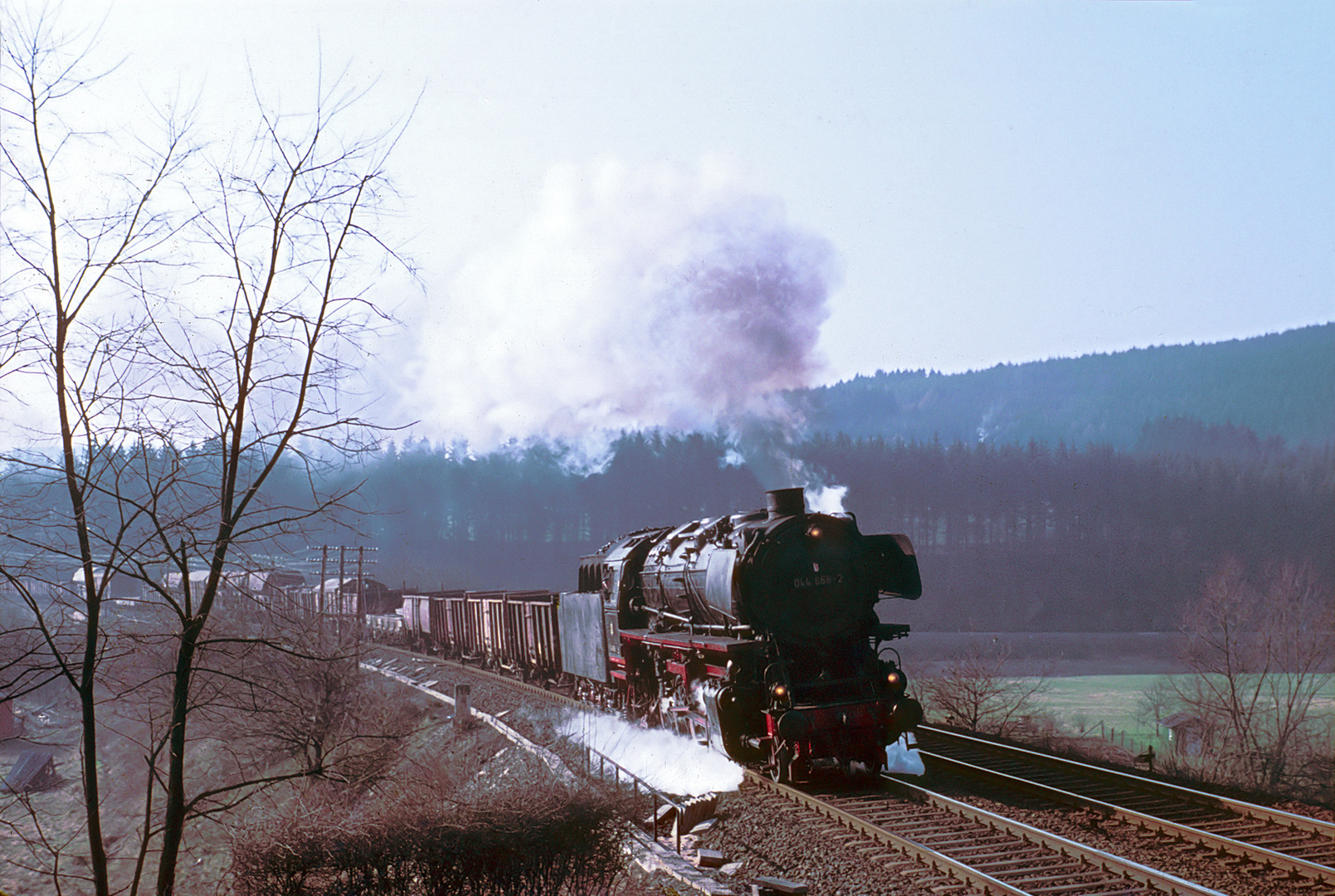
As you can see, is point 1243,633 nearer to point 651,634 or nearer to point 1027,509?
point 1027,509

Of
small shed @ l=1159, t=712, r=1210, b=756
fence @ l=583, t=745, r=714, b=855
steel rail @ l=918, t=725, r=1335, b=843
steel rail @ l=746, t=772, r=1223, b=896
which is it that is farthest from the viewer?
small shed @ l=1159, t=712, r=1210, b=756

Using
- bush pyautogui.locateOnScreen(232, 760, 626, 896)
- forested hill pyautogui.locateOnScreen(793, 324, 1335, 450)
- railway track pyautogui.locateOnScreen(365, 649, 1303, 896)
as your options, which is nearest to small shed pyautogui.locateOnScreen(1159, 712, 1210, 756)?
railway track pyautogui.locateOnScreen(365, 649, 1303, 896)

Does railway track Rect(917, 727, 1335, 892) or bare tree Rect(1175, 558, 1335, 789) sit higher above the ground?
railway track Rect(917, 727, 1335, 892)

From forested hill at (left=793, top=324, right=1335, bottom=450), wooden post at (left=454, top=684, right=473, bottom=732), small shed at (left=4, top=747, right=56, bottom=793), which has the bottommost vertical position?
small shed at (left=4, top=747, right=56, bottom=793)

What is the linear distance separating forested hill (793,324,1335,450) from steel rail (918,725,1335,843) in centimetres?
7839

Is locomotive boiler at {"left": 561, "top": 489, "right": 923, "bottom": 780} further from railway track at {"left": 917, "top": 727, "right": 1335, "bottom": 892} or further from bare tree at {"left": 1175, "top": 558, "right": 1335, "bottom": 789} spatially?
bare tree at {"left": 1175, "top": 558, "right": 1335, "bottom": 789}

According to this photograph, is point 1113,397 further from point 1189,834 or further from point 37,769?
point 1189,834

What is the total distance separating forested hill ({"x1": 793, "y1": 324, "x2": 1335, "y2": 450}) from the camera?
364 ft

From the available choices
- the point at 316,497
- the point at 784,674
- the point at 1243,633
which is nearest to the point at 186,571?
the point at 316,497

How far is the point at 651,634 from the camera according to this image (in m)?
14.7

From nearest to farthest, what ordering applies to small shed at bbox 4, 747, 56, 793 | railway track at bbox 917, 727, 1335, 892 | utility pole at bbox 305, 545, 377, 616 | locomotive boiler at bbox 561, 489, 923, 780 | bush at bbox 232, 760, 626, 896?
bush at bbox 232, 760, 626, 896 < railway track at bbox 917, 727, 1335, 892 < locomotive boiler at bbox 561, 489, 923, 780 < utility pole at bbox 305, 545, 377, 616 < small shed at bbox 4, 747, 56, 793

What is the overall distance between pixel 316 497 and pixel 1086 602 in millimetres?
75713

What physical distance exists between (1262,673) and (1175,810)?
25.8 m

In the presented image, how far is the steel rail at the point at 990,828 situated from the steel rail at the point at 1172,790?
247cm
